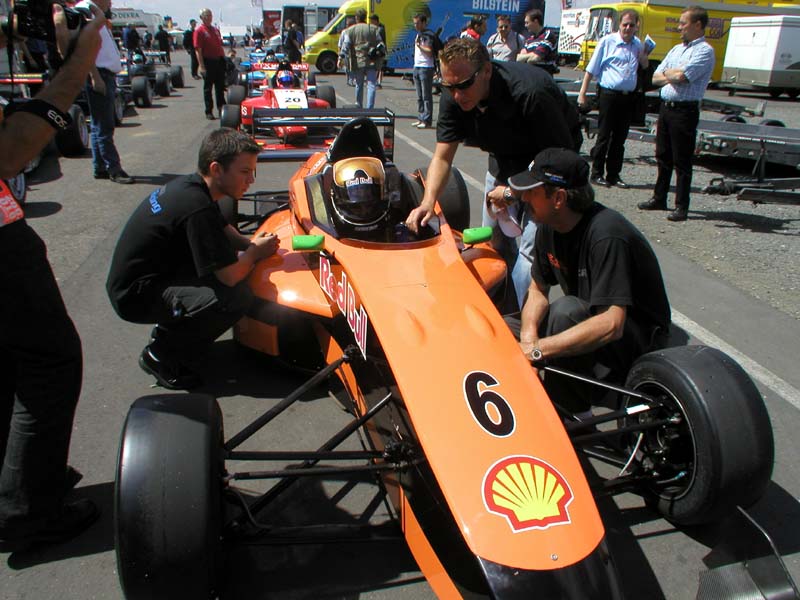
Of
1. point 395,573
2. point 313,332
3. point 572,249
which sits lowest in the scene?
point 395,573

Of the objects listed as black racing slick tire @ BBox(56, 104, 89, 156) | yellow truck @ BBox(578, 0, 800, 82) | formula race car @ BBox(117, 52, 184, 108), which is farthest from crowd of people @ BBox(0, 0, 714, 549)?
yellow truck @ BBox(578, 0, 800, 82)

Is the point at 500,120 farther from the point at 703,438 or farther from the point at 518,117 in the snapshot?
the point at 703,438

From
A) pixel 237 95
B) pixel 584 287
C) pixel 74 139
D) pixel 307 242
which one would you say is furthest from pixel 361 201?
pixel 237 95

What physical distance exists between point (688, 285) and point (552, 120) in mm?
2252

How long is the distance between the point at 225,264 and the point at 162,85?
53.5ft

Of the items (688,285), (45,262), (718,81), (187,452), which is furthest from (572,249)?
(718,81)

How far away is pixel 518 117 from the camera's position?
3.86 metres

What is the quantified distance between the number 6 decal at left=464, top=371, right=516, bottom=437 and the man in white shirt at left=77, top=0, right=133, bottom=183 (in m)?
6.39

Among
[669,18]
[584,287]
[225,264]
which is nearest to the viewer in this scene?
[584,287]

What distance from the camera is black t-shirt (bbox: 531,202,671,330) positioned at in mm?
2822

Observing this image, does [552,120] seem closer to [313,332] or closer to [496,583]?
[313,332]

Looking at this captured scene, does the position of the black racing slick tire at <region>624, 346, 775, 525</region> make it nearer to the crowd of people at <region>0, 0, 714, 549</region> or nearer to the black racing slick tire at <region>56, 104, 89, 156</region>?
the crowd of people at <region>0, 0, 714, 549</region>

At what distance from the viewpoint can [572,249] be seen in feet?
10.2

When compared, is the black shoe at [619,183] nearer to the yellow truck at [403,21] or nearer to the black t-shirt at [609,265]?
the black t-shirt at [609,265]
